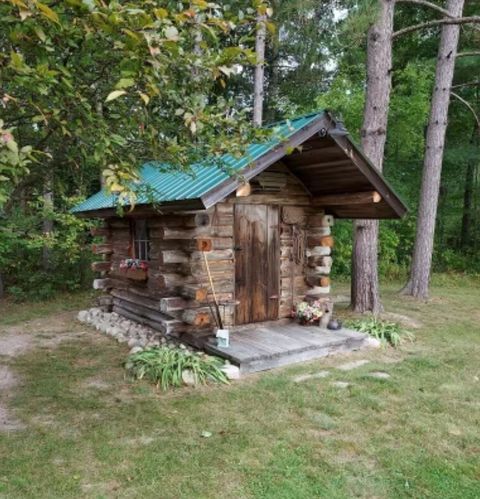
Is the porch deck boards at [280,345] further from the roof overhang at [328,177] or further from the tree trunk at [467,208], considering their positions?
the tree trunk at [467,208]

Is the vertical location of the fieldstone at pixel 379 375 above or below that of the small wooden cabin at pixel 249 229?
below

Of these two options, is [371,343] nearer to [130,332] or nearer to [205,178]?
[205,178]

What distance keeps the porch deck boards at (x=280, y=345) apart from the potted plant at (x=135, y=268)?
1.92 m

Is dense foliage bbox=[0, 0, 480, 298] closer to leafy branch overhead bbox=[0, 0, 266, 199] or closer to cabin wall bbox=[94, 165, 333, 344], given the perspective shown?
leafy branch overhead bbox=[0, 0, 266, 199]

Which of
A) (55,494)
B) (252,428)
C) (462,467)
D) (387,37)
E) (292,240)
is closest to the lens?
(55,494)

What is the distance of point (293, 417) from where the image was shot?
4520mm

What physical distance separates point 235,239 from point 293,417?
3100 mm

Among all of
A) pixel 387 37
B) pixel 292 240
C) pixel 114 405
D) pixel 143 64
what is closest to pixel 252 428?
pixel 114 405

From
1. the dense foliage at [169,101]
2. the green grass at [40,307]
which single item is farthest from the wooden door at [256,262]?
the green grass at [40,307]

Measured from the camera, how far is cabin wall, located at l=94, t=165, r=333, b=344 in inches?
253

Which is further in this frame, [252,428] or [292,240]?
[292,240]

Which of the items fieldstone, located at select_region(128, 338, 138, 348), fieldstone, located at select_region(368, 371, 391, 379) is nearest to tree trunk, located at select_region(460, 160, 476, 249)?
fieldstone, located at select_region(368, 371, 391, 379)

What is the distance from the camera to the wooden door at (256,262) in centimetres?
699

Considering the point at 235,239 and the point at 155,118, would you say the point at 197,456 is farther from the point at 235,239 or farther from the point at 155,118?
the point at 235,239
